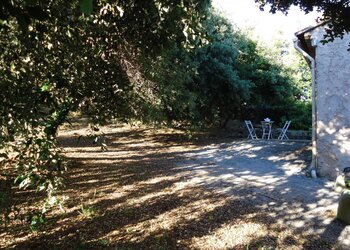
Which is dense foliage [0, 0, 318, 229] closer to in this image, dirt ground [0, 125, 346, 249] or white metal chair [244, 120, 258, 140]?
dirt ground [0, 125, 346, 249]

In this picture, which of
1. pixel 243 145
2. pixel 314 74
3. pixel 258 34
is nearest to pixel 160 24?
pixel 314 74

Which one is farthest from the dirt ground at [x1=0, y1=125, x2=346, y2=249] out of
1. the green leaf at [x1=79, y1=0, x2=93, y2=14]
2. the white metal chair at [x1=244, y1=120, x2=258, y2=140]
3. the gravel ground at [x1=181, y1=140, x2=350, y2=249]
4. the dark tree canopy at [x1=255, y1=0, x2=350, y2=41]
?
the white metal chair at [x1=244, y1=120, x2=258, y2=140]

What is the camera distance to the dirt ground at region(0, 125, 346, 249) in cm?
576

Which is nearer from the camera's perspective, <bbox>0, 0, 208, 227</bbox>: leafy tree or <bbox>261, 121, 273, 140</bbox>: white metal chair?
<bbox>0, 0, 208, 227</bbox>: leafy tree

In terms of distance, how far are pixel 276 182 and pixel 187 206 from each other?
307 cm

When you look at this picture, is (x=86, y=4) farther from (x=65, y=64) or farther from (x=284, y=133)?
(x=284, y=133)

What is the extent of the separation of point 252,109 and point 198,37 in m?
16.3

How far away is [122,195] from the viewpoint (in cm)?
819

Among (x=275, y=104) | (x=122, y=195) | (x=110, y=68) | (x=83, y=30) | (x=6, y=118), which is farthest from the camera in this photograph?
(x=275, y=104)

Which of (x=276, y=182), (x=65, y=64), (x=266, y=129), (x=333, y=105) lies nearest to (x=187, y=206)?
(x=276, y=182)

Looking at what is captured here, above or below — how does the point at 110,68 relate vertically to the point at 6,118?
above

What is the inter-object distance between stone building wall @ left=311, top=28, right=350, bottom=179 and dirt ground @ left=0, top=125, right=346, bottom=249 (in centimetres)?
76

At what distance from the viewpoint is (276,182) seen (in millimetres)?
9266

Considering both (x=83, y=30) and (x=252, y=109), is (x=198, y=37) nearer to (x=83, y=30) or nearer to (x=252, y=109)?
(x=83, y=30)
